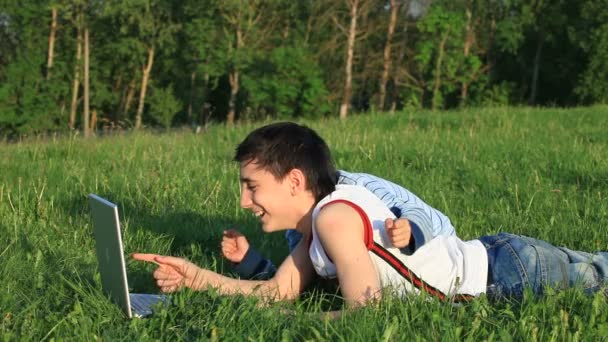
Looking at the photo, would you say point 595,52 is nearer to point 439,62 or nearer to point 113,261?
point 439,62

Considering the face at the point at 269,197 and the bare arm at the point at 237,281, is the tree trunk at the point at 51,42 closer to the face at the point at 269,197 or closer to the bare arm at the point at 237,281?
the bare arm at the point at 237,281

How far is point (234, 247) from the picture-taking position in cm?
394

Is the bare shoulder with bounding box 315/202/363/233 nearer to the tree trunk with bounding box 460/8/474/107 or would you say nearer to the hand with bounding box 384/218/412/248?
the hand with bounding box 384/218/412/248

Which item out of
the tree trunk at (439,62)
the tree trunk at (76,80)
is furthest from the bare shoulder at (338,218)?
the tree trunk at (76,80)

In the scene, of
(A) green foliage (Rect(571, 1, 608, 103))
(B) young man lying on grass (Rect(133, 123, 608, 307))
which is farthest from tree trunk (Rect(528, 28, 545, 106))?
(B) young man lying on grass (Rect(133, 123, 608, 307))

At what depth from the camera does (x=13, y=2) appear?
3956cm

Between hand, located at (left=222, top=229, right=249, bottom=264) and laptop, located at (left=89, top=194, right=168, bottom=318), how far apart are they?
76cm

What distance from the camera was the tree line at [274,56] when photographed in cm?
3728

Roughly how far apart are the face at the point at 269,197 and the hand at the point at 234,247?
25.8 inches

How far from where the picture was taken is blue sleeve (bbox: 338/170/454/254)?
3.10 meters

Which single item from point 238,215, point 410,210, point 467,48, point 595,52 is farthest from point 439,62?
point 410,210

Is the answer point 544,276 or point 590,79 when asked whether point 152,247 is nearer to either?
point 544,276

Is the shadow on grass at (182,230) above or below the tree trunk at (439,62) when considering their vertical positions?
below

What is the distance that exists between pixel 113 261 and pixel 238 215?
246 centimetres
